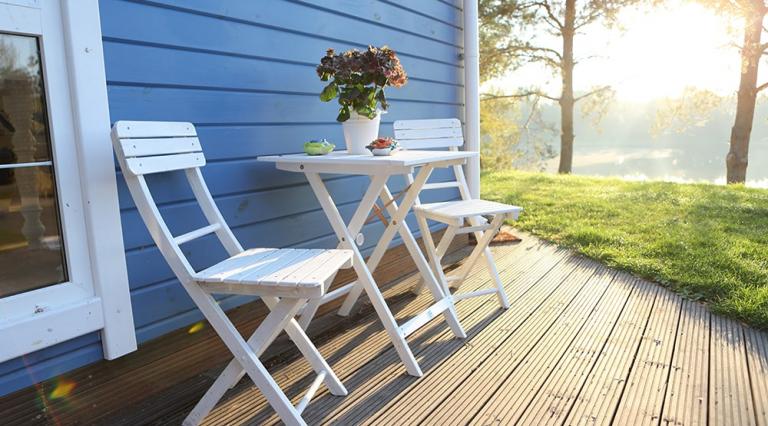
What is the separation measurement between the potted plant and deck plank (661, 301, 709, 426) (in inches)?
60.7

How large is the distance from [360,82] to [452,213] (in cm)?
77

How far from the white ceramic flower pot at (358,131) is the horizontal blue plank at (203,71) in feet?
1.30

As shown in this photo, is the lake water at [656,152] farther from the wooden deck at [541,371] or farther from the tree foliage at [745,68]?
the wooden deck at [541,371]

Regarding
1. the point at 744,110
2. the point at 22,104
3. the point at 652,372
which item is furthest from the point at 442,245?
the point at 744,110

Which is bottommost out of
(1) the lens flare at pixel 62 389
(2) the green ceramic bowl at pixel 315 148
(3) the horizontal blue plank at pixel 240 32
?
(1) the lens flare at pixel 62 389

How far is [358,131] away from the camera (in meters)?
2.43

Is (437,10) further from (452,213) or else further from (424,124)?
(452,213)

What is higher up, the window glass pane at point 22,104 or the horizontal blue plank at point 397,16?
the horizontal blue plank at point 397,16

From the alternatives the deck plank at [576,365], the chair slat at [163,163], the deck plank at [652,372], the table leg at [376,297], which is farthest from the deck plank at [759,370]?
the chair slat at [163,163]

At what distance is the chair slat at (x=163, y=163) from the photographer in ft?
5.45

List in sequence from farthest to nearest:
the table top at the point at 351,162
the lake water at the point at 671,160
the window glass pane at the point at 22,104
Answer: the lake water at the point at 671,160 < the table top at the point at 351,162 < the window glass pane at the point at 22,104

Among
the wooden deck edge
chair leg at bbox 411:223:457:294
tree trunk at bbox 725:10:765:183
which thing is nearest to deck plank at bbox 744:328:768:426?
chair leg at bbox 411:223:457:294

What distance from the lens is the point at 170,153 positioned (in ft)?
→ 6.03

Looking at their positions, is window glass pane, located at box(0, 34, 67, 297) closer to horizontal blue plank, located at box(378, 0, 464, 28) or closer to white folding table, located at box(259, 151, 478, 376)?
white folding table, located at box(259, 151, 478, 376)
